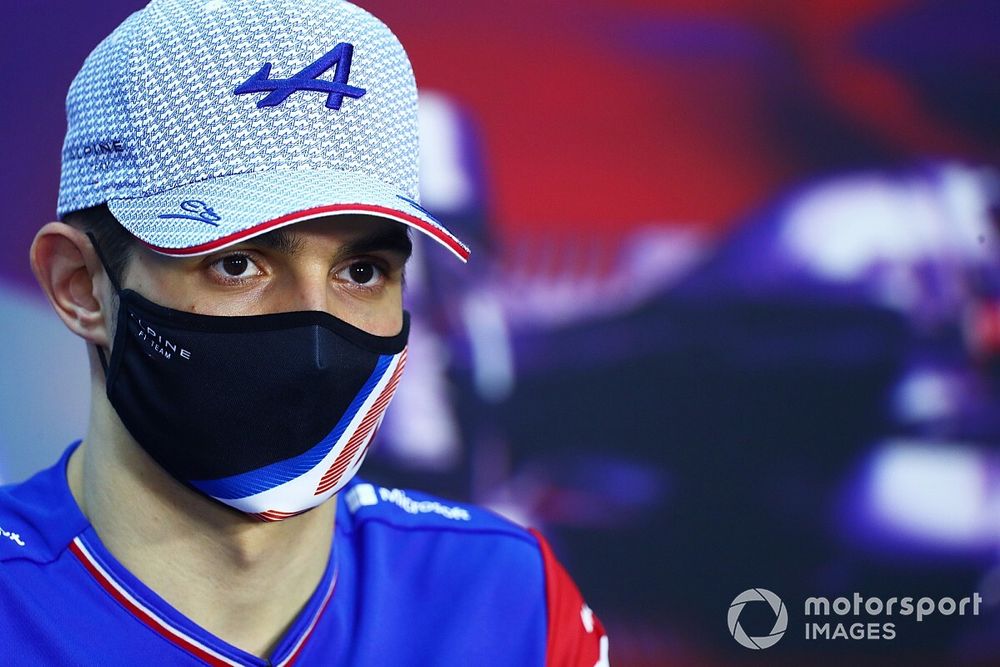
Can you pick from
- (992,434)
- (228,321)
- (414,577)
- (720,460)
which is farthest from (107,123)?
(992,434)

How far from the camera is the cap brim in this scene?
959mm

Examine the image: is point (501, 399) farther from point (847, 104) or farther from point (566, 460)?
point (847, 104)

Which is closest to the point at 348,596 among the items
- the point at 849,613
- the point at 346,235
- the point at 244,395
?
the point at 244,395

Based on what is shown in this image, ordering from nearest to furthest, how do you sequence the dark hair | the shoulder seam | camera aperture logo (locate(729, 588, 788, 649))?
1. the dark hair
2. the shoulder seam
3. camera aperture logo (locate(729, 588, 788, 649))

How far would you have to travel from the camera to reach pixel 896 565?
81.8 inches

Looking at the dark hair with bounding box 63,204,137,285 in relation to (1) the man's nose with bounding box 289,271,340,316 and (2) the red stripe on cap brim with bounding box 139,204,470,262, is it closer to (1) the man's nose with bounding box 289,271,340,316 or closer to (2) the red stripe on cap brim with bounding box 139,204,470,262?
(2) the red stripe on cap brim with bounding box 139,204,470,262

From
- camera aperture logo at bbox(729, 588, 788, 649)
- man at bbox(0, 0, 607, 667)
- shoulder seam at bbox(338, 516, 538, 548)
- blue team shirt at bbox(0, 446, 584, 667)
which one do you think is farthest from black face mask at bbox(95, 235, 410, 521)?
camera aperture logo at bbox(729, 588, 788, 649)

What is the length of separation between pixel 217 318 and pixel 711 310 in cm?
121

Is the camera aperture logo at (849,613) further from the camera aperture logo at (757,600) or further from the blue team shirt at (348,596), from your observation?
the blue team shirt at (348,596)

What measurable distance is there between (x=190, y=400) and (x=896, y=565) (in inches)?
62.0
